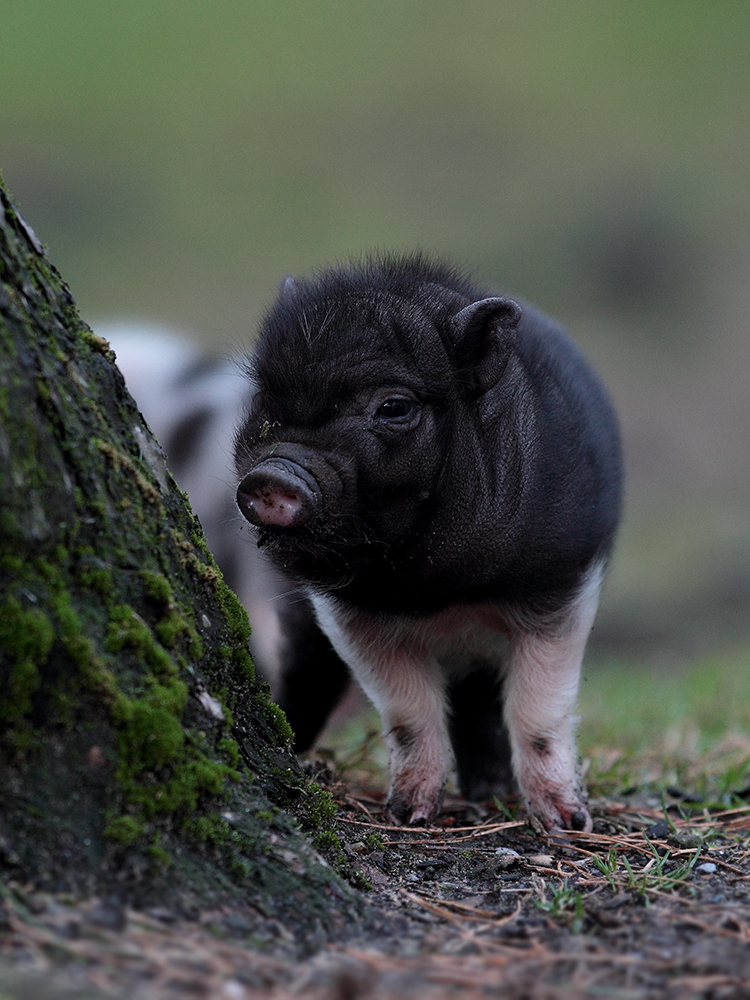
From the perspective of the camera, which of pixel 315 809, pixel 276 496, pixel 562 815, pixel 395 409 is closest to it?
pixel 315 809

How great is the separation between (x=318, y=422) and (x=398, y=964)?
6.07ft

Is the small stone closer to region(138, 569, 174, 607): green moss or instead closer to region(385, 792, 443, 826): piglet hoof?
region(385, 792, 443, 826): piglet hoof

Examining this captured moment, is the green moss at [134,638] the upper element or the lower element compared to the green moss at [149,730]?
upper

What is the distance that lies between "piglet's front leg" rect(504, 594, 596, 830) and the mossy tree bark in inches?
64.6

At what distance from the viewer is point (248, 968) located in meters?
2.17

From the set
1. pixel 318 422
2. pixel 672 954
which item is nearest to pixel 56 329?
pixel 318 422

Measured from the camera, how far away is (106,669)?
240cm

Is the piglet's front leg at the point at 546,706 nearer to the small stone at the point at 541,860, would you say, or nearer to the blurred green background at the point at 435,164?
the small stone at the point at 541,860

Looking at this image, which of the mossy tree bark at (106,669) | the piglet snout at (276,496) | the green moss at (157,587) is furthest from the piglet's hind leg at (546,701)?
the green moss at (157,587)

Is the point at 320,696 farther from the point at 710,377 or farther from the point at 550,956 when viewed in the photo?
the point at 710,377

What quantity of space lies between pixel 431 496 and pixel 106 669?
65.8 inches

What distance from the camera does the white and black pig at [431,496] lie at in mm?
3705

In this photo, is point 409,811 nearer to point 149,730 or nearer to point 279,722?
point 279,722

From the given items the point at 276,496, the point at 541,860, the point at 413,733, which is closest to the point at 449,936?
the point at 541,860
